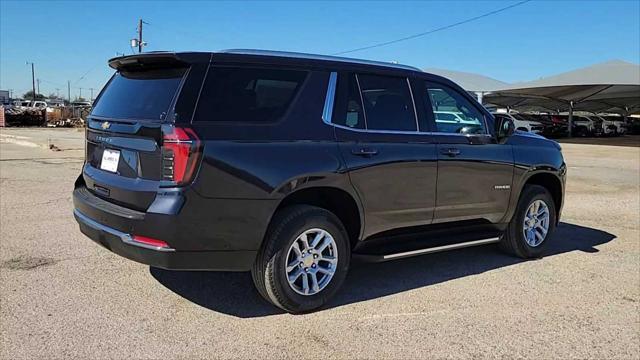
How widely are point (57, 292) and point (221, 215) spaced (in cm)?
174

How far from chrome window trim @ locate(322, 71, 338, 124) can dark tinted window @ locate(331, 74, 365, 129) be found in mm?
40

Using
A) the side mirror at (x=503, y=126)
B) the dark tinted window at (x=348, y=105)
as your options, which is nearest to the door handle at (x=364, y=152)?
the dark tinted window at (x=348, y=105)

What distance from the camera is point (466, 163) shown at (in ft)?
17.1

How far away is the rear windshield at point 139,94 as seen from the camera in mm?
3805

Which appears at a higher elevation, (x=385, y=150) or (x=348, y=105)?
(x=348, y=105)

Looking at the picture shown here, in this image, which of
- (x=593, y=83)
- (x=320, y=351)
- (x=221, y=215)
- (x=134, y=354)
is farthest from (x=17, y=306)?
(x=593, y=83)

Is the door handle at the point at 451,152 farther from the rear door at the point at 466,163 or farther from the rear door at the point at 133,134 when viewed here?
the rear door at the point at 133,134

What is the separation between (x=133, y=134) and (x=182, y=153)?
0.52m

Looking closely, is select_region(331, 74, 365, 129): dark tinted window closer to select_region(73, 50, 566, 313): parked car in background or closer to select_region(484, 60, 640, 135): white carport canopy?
select_region(73, 50, 566, 313): parked car in background

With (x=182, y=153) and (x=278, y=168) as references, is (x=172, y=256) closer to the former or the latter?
(x=182, y=153)

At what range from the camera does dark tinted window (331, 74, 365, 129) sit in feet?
14.3

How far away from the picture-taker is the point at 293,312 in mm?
4152

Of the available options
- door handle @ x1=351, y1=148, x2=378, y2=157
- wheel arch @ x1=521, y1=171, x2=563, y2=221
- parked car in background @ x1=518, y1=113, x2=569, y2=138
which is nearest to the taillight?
door handle @ x1=351, y1=148, x2=378, y2=157

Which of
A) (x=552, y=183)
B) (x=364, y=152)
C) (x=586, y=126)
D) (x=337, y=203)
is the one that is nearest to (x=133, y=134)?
(x=337, y=203)
